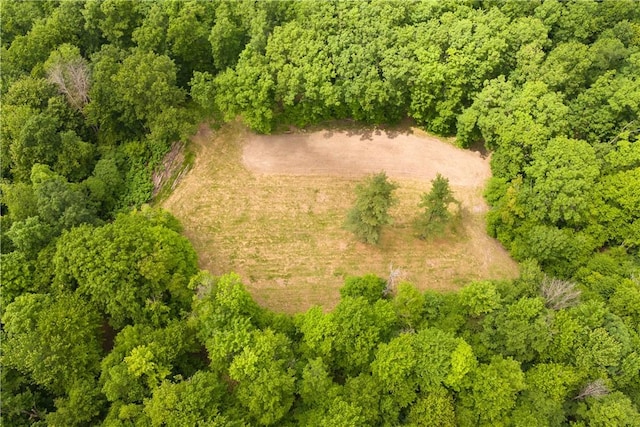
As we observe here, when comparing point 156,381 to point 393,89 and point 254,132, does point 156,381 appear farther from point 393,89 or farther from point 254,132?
point 393,89

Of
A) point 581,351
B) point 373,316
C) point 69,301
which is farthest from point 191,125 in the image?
point 581,351

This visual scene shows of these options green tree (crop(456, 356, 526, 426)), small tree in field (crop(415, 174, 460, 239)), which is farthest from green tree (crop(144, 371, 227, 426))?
small tree in field (crop(415, 174, 460, 239))

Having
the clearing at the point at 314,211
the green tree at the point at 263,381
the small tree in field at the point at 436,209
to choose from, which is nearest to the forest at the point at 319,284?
the green tree at the point at 263,381

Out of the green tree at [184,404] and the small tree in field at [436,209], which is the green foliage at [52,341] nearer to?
the green tree at [184,404]

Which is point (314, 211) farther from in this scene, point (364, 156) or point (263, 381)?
point (263, 381)

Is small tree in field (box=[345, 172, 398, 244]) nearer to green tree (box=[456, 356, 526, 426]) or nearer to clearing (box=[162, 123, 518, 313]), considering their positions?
clearing (box=[162, 123, 518, 313])

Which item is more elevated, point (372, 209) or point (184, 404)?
point (372, 209)

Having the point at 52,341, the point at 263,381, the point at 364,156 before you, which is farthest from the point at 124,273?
the point at 364,156
